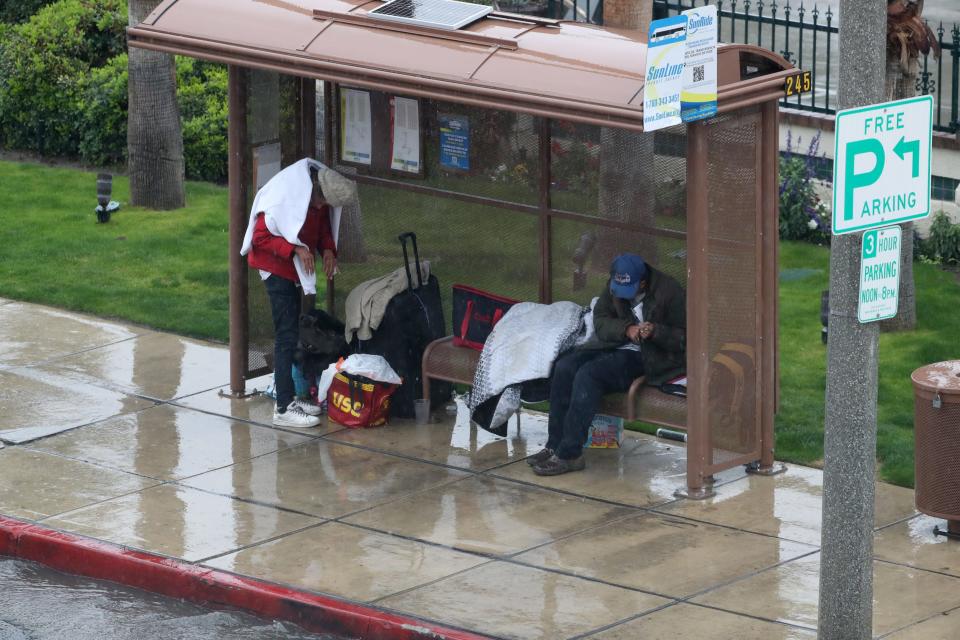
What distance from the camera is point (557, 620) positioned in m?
7.50

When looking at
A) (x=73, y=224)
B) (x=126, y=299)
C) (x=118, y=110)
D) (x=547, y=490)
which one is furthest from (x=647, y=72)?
(x=118, y=110)

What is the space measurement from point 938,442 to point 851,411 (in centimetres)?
175

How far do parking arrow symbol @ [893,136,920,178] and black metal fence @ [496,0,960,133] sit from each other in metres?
5.06

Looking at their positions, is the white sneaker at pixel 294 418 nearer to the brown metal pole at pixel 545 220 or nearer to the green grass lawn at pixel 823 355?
the brown metal pole at pixel 545 220

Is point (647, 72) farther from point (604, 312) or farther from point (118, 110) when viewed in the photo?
point (118, 110)

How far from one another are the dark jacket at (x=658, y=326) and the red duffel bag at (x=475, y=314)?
3.26ft

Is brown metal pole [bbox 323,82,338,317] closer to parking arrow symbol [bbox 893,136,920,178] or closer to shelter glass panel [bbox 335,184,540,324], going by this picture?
shelter glass panel [bbox 335,184,540,324]

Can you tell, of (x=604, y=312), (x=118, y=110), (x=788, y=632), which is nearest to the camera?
(x=788, y=632)

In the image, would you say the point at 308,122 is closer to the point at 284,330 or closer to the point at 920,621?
the point at 284,330

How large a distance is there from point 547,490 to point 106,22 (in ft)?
36.0

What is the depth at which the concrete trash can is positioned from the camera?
8.11 m

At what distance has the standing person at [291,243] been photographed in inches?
400

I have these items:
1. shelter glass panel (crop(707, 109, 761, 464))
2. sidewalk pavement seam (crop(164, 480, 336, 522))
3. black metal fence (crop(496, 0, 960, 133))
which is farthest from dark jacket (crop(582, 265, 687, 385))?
black metal fence (crop(496, 0, 960, 133))

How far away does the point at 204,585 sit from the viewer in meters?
7.99
